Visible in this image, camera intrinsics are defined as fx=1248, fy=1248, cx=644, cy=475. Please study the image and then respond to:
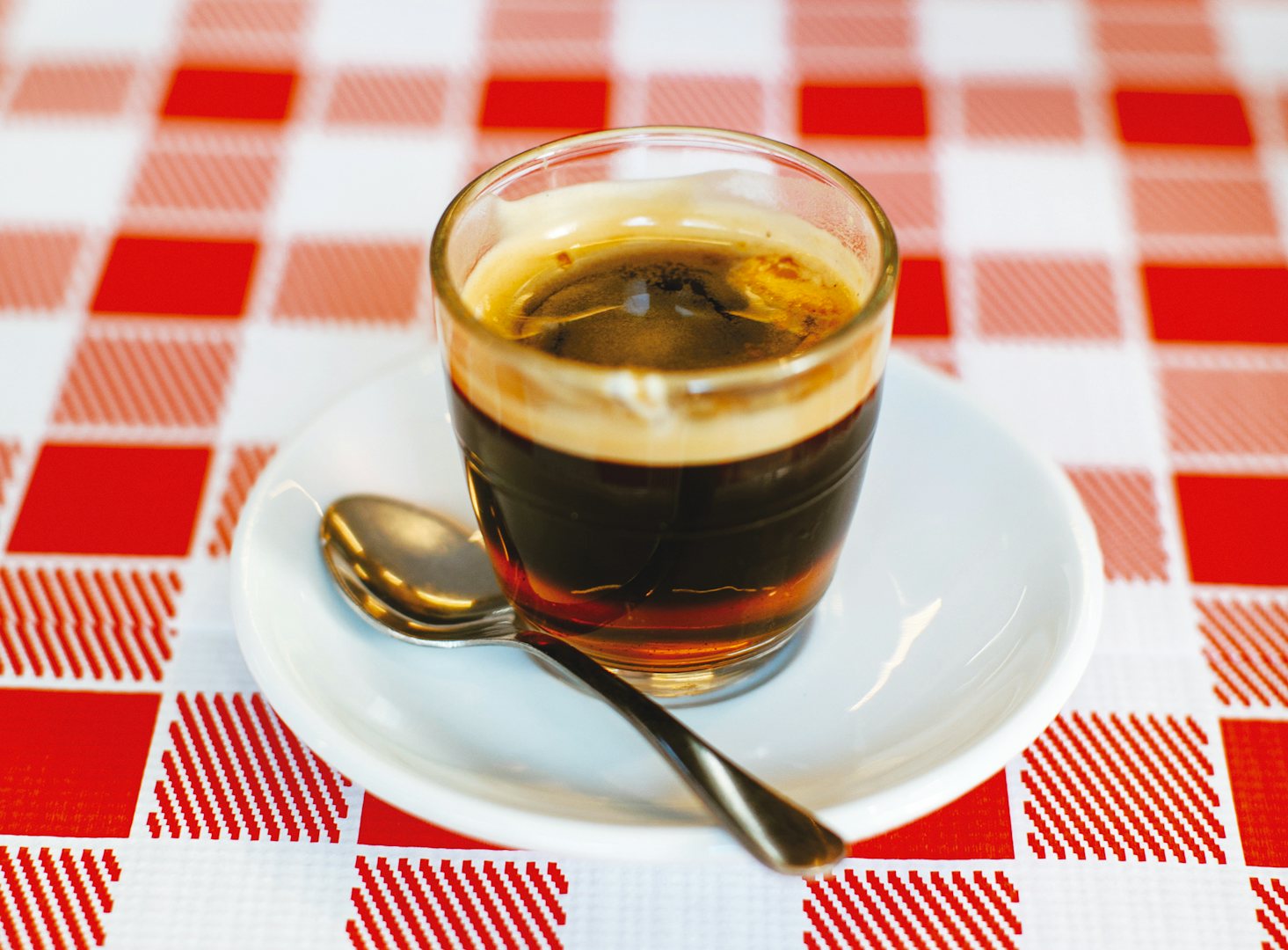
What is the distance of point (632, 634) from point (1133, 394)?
0.63 metres

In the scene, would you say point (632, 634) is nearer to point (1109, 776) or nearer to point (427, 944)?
point (427, 944)

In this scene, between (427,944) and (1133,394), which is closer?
(427,944)

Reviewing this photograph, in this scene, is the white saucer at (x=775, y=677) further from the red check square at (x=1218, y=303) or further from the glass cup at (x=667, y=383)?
the red check square at (x=1218, y=303)

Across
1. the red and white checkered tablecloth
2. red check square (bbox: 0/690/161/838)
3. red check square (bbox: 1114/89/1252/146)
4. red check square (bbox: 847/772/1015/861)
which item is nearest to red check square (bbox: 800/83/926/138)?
the red and white checkered tablecloth

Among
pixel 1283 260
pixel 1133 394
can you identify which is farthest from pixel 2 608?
pixel 1283 260

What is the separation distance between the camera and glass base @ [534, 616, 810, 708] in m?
0.83

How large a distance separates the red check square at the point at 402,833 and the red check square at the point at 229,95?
102 cm

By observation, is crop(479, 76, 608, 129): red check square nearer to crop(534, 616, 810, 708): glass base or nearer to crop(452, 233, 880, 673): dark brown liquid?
crop(452, 233, 880, 673): dark brown liquid

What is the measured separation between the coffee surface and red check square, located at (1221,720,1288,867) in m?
0.41

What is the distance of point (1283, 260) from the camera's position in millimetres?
1337

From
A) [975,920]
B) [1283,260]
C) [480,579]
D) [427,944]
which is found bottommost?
[975,920]

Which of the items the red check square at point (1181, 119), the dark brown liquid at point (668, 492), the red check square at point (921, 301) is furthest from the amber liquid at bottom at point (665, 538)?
the red check square at point (1181, 119)

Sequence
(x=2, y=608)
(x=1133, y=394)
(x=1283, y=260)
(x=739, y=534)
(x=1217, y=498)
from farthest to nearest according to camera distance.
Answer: (x=1283, y=260) < (x=1133, y=394) < (x=1217, y=498) < (x=2, y=608) < (x=739, y=534)

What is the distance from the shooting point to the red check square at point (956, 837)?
0.79 metres
